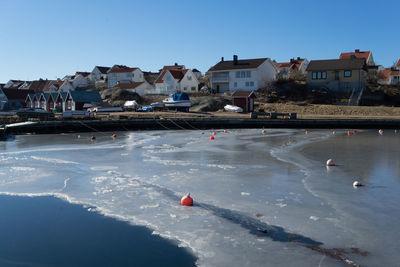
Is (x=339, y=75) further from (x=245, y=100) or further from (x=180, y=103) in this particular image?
(x=180, y=103)

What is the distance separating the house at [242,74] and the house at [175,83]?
1048 centimetres

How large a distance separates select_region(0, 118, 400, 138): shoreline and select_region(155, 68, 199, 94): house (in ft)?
114

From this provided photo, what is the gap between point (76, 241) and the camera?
8.09m

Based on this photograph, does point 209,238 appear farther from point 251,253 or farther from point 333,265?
point 333,265

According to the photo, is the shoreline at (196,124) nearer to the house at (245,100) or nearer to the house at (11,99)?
the house at (245,100)

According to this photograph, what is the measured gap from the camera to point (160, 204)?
10578mm

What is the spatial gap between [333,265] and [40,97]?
66252 millimetres

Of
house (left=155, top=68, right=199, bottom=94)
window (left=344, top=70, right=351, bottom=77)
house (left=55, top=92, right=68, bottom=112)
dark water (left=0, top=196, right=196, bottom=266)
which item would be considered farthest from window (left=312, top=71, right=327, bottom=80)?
dark water (left=0, top=196, right=196, bottom=266)

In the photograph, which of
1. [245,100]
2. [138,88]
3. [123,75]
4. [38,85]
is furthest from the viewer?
[38,85]

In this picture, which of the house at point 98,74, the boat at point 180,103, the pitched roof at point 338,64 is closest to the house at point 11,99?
the house at point 98,74

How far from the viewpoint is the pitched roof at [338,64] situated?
5846 centimetres

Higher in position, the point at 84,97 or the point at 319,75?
the point at 319,75

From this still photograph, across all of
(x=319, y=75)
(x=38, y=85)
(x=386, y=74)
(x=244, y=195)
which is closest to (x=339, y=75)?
(x=319, y=75)

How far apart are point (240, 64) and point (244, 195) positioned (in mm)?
55689
